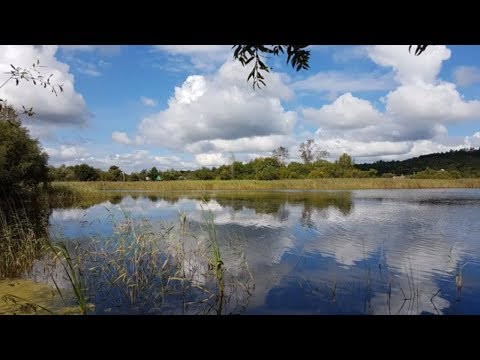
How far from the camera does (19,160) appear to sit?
16.6 metres

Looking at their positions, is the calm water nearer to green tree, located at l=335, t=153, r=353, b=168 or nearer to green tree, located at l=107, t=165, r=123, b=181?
green tree, located at l=107, t=165, r=123, b=181

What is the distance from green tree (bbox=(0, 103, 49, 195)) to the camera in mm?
15094

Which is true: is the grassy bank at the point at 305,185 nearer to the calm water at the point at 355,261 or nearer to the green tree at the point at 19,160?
the green tree at the point at 19,160

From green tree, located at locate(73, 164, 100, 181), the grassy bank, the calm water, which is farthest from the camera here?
green tree, located at locate(73, 164, 100, 181)

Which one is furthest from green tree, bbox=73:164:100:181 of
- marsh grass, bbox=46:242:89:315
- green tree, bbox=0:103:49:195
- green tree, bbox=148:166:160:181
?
marsh grass, bbox=46:242:89:315

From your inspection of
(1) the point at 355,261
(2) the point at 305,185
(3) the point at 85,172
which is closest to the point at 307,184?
(2) the point at 305,185

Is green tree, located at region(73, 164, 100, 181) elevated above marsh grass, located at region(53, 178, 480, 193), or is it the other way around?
green tree, located at region(73, 164, 100, 181)

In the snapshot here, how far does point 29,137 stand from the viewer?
703 inches

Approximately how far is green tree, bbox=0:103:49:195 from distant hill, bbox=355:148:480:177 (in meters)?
39.7

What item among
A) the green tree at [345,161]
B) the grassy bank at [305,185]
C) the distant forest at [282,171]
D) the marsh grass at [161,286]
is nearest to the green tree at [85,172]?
the distant forest at [282,171]

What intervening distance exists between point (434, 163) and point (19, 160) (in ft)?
177
